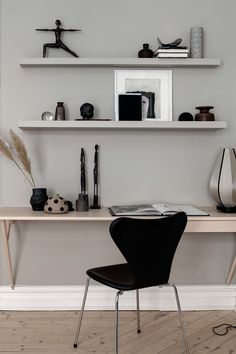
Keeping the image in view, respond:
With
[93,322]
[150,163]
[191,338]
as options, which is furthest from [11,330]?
[150,163]

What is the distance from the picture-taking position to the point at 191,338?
8.79ft

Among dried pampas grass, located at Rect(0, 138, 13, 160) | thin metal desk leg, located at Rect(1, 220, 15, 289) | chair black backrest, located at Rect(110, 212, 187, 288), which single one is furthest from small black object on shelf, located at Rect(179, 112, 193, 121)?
thin metal desk leg, located at Rect(1, 220, 15, 289)

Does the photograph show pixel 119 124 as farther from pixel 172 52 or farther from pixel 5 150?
pixel 5 150

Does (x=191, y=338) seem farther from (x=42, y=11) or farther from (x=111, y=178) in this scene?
(x=42, y=11)

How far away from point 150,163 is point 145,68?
621 mm

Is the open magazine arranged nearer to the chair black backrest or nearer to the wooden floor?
the chair black backrest

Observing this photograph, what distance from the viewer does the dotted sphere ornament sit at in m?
2.78

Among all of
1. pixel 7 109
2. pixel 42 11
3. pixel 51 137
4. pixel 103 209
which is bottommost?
pixel 103 209

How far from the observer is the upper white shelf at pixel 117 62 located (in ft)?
9.43

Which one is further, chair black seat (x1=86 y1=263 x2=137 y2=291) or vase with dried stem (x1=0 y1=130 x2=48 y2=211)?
vase with dried stem (x1=0 y1=130 x2=48 y2=211)

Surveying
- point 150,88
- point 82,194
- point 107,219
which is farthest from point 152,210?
point 150,88

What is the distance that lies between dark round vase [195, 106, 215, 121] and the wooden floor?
1.28 m

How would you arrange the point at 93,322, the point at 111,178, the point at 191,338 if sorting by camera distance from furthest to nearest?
the point at 111,178 < the point at 93,322 < the point at 191,338

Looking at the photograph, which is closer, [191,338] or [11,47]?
[191,338]
